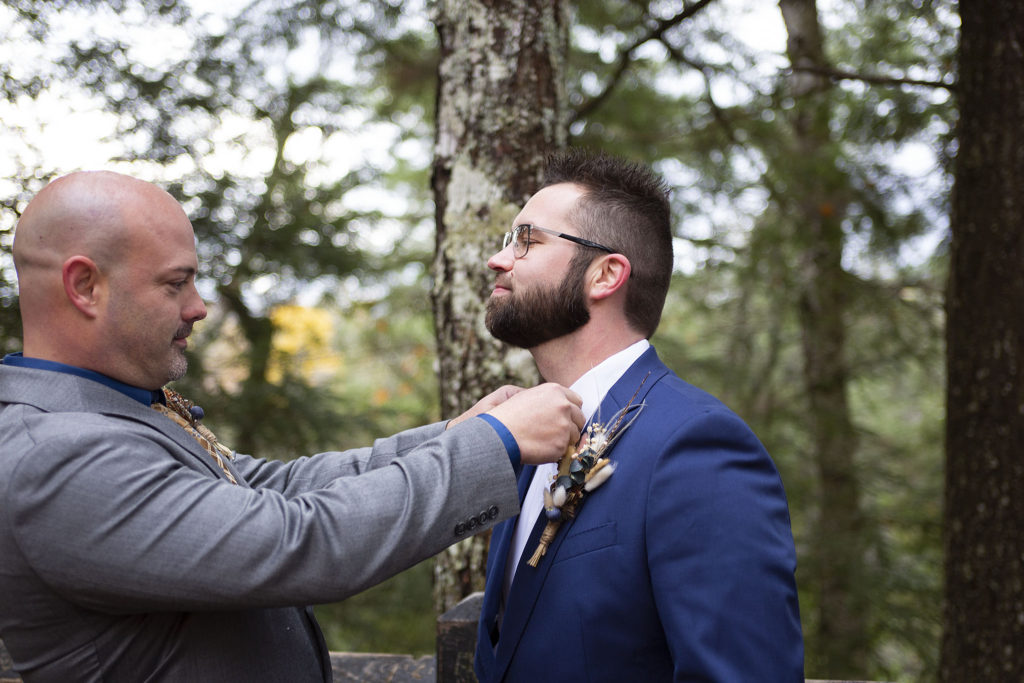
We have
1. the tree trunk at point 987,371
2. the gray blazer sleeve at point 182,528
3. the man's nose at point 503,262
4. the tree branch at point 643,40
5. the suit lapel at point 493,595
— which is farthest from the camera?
the tree branch at point 643,40

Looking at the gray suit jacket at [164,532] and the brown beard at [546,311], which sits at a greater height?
the brown beard at [546,311]

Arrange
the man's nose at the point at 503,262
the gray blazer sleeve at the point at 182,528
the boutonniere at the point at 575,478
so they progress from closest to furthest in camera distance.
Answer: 1. the gray blazer sleeve at the point at 182,528
2. the boutonniere at the point at 575,478
3. the man's nose at the point at 503,262

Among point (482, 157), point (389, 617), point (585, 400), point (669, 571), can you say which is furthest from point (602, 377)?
point (389, 617)

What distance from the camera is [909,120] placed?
5.72 meters

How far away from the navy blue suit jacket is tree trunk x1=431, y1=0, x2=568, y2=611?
1264 mm

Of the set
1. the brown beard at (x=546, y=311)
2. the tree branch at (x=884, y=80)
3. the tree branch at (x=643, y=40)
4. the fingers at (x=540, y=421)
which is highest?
the tree branch at (x=643, y=40)

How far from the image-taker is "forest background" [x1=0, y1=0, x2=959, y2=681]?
17.4 feet

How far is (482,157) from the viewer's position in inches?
130

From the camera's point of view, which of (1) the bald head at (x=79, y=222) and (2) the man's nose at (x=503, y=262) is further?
(2) the man's nose at (x=503, y=262)

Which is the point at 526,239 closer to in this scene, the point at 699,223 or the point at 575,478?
the point at 575,478

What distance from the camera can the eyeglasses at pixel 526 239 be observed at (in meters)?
2.29

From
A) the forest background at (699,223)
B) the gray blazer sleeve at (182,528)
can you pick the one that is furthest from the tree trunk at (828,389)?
the gray blazer sleeve at (182,528)

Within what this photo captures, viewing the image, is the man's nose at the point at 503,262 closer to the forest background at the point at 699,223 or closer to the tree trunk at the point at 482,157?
the tree trunk at the point at 482,157

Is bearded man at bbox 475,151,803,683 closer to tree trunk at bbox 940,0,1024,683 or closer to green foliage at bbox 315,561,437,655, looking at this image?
tree trunk at bbox 940,0,1024,683
